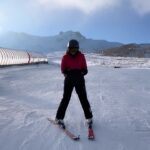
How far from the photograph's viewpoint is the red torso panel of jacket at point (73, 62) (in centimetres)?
690

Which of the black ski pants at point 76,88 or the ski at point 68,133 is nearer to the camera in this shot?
the ski at point 68,133

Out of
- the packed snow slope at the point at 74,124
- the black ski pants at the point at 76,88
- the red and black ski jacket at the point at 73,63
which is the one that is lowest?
the packed snow slope at the point at 74,124

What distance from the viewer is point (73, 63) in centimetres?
693

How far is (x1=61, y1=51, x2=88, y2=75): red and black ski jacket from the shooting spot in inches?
272

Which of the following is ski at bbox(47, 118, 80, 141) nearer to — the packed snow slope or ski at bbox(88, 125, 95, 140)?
the packed snow slope

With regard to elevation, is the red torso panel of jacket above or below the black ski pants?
above

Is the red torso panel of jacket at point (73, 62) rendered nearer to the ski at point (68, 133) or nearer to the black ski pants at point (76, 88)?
the black ski pants at point (76, 88)

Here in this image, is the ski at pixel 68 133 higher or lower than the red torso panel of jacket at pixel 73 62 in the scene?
lower

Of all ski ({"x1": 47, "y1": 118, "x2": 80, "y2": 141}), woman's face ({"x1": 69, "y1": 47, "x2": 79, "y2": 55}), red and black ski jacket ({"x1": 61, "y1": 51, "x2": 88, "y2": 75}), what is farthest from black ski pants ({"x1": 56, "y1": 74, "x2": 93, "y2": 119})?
woman's face ({"x1": 69, "y1": 47, "x2": 79, "y2": 55})

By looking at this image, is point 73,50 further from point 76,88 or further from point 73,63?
point 76,88

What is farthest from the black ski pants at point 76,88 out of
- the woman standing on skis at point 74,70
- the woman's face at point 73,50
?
the woman's face at point 73,50

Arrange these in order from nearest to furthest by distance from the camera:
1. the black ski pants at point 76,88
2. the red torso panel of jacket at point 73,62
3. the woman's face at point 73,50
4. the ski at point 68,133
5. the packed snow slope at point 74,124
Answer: the packed snow slope at point 74,124
the ski at point 68,133
the woman's face at point 73,50
the red torso panel of jacket at point 73,62
the black ski pants at point 76,88

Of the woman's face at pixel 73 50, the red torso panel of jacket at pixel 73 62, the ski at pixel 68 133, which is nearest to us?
the ski at pixel 68 133

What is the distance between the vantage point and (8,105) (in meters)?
10.0
